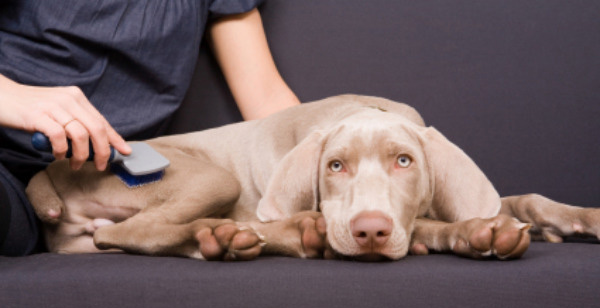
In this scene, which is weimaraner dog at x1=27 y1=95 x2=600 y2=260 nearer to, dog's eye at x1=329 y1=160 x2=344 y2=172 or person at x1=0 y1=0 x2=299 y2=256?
dog's eye at x1=329 y1=160 x2=344 y2=172

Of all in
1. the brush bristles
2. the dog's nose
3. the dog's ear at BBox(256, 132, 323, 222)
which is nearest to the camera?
the dog's nose

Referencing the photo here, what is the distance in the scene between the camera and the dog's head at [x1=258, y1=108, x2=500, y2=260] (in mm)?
1482

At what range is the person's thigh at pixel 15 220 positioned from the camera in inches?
67.5

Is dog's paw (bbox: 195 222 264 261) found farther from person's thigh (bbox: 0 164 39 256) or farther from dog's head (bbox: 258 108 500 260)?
person's thigh (bbox: 0 164 39 256)

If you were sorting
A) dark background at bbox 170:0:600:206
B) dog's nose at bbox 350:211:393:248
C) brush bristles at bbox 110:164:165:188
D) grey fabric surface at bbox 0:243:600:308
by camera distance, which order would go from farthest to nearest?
dark background at bbox 170:0:600:206
brush bristles at bbox 110:164:165:188
dog's nose at bbox 350:211:393:248
grey fabric surface at bbox 0:243:600:308

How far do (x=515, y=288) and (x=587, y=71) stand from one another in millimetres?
1666

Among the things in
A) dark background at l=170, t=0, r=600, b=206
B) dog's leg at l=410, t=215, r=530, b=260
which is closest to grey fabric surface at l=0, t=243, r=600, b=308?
dog's leg at l=410, t=215, r=530, b=260

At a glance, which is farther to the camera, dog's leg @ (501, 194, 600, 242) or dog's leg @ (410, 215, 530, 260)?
A: dog's leg @ (501, 194, 600, 242)

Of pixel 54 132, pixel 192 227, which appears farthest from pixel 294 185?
pixel 54 132

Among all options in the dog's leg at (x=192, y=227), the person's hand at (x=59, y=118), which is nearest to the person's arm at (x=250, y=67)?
the dog's leg at (x=192, y=227)

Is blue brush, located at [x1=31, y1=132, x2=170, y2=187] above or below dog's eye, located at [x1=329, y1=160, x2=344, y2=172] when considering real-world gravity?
below

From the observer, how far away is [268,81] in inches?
106

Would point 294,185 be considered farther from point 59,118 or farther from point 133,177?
point 59,118

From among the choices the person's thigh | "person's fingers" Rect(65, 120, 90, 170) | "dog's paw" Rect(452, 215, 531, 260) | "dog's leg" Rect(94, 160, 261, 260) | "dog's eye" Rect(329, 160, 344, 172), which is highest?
"dog's paw" Rect(452, 215, 531, 260)
